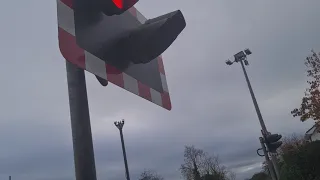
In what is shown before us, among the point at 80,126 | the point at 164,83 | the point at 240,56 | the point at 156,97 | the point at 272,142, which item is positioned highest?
the point at 240,56

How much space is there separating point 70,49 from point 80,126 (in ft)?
1.11

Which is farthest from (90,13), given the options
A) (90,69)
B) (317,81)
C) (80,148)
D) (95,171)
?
(317,81)

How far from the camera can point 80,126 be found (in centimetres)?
133

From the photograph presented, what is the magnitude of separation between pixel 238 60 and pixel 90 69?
1623 cm

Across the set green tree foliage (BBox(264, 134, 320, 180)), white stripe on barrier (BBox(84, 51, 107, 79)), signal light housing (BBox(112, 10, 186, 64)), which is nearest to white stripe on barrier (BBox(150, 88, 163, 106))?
signal light housing (BBox(112, 10, 186, 64))

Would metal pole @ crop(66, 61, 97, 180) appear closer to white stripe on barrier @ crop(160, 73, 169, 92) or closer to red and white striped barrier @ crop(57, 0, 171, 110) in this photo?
red and white striped barrier @ crop(57, 0, 171, 110)

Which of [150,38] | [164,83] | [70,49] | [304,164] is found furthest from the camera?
[304,164]

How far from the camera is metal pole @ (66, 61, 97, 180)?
1290 millimetres

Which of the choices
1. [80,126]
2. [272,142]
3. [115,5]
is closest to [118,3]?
[115,5]

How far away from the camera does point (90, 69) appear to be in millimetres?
1386

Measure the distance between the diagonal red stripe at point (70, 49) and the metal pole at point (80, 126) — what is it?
0.11m

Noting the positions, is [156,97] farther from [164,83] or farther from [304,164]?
[304,164]

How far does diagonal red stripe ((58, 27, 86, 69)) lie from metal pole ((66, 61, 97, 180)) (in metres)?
0.11

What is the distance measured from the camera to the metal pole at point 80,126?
1.29 metres
